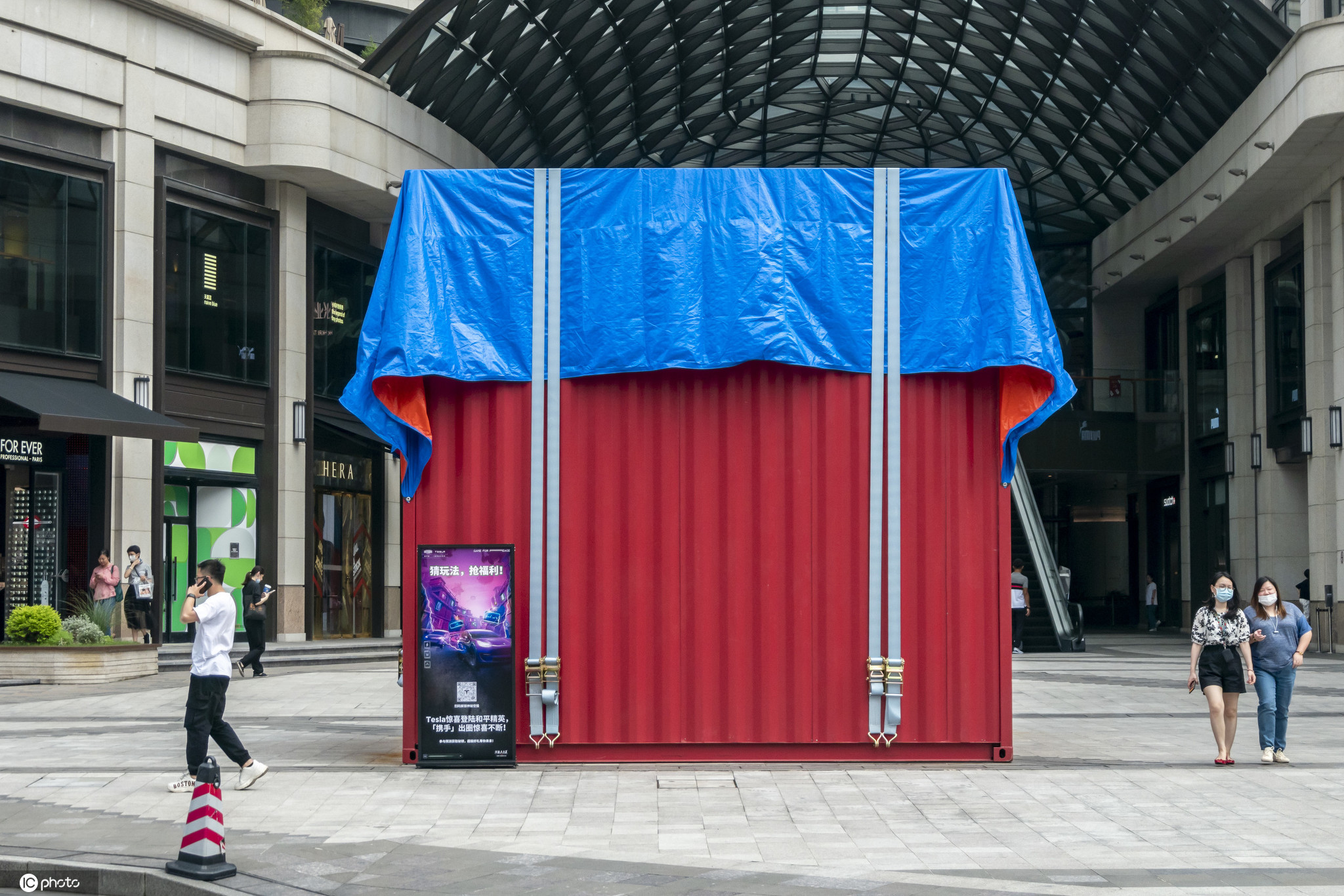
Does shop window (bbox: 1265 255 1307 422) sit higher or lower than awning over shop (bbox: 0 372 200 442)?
higher

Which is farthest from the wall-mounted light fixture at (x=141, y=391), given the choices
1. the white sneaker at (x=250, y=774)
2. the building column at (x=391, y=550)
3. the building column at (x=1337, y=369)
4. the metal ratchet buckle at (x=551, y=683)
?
the building column at (x=1337, y=369)

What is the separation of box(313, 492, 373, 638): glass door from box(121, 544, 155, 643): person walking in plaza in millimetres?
6182

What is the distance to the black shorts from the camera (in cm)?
1212

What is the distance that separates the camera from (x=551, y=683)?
1169cm

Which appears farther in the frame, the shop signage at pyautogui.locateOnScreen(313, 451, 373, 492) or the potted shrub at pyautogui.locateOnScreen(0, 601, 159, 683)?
the shop signage at pyautogui.locateOnScreen(313, 451, 373, 492)

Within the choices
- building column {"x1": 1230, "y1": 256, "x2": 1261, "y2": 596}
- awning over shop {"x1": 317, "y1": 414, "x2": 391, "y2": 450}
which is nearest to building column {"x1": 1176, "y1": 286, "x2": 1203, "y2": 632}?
building column {"x1": 1230, "y1": 256, "x2": 1261, "y2": 596}

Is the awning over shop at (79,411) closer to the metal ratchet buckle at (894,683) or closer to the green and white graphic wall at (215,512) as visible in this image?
the green and white graphic wall at (215,512)

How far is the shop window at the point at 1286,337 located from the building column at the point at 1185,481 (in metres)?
5.58

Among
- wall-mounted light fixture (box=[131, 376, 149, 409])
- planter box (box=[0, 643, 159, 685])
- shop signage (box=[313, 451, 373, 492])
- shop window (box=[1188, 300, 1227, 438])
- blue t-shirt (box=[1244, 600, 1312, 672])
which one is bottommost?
planter box (box=[0, 643, 159, 685])

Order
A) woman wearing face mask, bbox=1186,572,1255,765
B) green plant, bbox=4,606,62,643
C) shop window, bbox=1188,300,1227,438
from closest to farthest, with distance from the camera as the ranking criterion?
woman wearing face mask, bbox=1186,572,1255,765 → green plant, bbox=4,606,62,643 → shop window, bbox=1188,300,1227,438

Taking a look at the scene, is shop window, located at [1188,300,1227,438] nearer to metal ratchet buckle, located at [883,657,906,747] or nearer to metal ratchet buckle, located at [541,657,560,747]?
metal ratchet buckle, located at [883,657,906,747]

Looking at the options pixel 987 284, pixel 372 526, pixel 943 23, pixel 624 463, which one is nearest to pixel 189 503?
pixel 372 526

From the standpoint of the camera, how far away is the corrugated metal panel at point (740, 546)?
11797 mm

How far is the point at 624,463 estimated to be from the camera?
11984 mm
